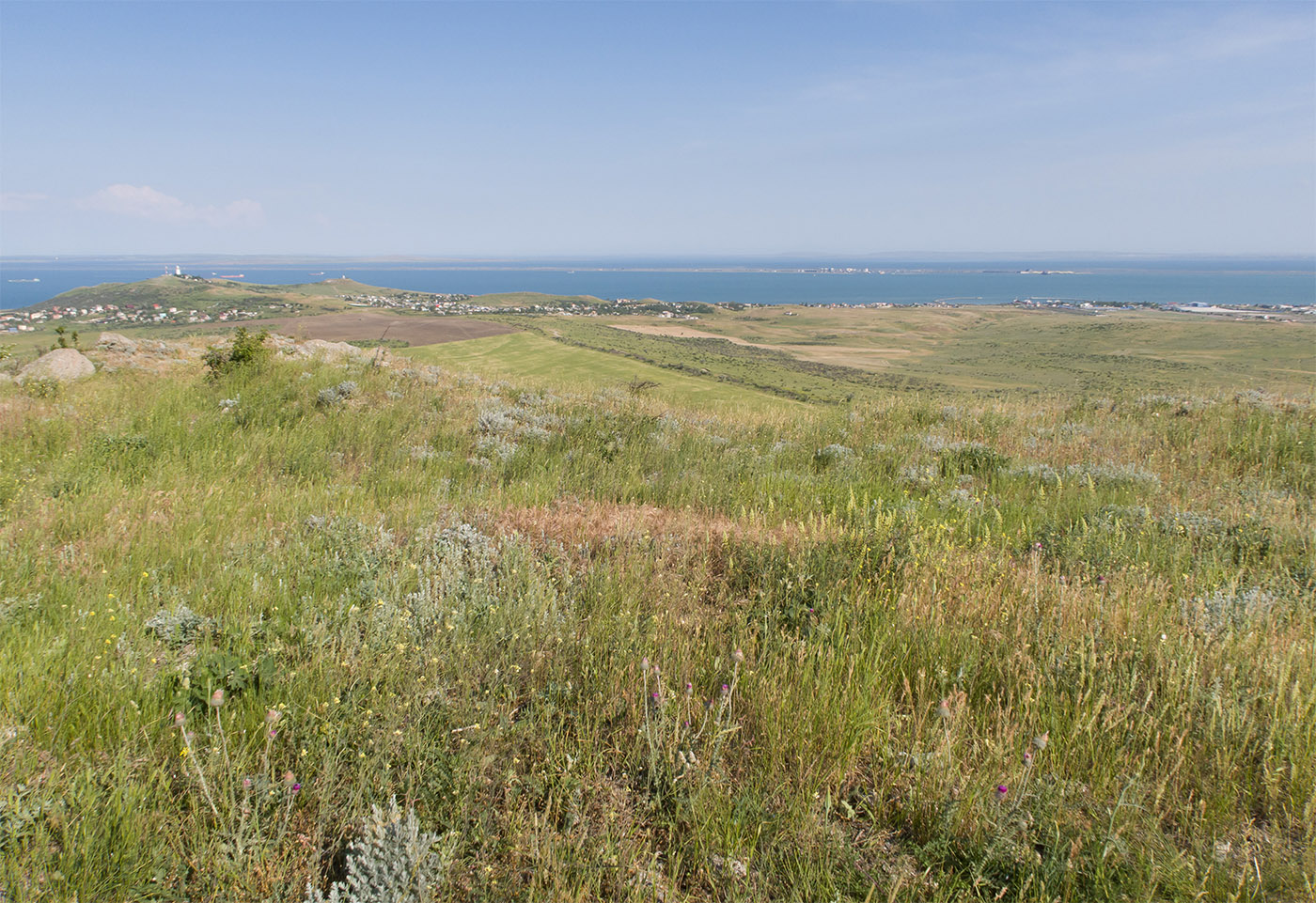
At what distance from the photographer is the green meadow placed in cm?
202

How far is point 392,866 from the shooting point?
1.93 m

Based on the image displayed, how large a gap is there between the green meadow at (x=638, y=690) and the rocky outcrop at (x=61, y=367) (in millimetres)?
6874

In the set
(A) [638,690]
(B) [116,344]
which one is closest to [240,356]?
(B) [116,344]

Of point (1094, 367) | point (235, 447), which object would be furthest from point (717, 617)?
point (1094, 367)

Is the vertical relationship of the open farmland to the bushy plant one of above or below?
above

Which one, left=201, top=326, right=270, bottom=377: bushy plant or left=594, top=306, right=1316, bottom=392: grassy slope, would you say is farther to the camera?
left=594, top=306, right=1316, bottom=392: grassy slope

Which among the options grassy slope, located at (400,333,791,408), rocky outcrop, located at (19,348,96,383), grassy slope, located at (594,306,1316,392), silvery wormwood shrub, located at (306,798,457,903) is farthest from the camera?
grassy slope, located at (594,306,1316,392)

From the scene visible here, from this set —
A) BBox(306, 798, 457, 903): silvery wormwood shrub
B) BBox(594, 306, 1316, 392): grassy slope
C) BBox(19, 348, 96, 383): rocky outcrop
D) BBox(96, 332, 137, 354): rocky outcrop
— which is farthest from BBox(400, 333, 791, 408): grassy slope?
BBox(306, 798, 457, 903): silvery wormwood shrub

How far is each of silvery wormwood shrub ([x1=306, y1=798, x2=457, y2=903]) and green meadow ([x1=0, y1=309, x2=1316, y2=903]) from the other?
0.05 feet

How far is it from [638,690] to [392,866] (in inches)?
47.0

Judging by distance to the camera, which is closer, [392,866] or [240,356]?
[392,866]

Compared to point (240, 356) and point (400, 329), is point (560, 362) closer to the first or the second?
point (400, 329)

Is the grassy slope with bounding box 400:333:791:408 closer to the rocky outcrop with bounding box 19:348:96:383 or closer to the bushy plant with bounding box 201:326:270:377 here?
the rocky outcrop with bounding box 19:348:96:383

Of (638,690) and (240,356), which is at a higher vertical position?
(240,356)
